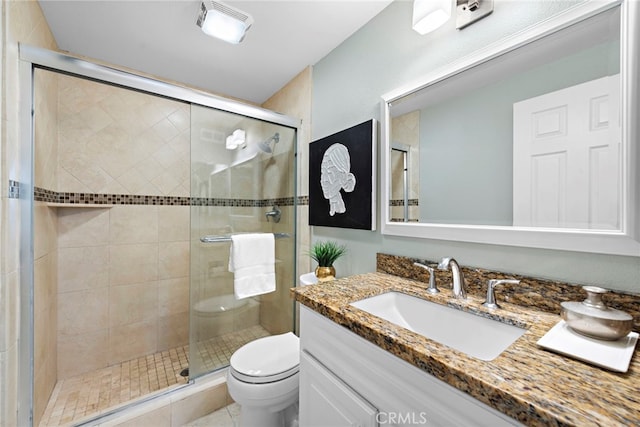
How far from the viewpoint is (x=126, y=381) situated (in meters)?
1.81

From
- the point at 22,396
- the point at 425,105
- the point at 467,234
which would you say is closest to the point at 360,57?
the point at 425,105

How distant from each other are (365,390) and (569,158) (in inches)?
36.6

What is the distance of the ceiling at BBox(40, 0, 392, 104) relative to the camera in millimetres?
1429

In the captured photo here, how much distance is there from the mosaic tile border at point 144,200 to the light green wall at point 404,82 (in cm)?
38

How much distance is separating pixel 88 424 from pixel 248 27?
2266mm

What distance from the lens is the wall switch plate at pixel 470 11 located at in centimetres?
102

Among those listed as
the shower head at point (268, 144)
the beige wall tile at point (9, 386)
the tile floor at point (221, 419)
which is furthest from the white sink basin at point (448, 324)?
the beige wall tile at point (9, 386)

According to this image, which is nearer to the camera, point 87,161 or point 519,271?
point 519,271

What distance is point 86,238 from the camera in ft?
6.23

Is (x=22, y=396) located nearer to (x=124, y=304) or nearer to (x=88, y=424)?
(x=88, y=424)

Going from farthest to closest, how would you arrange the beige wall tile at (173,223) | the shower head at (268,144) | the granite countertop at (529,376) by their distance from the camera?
the beige wall tile at (173,223), the shower head at (268,144), the granite countertop at (529,376)

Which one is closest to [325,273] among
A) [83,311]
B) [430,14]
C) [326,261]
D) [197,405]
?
[326,261]

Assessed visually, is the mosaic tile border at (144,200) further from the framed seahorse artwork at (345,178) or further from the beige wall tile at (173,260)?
the beige wall tile at (173,260)

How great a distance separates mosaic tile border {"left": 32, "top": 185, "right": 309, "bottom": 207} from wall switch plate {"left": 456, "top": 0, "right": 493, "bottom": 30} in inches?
52.2
